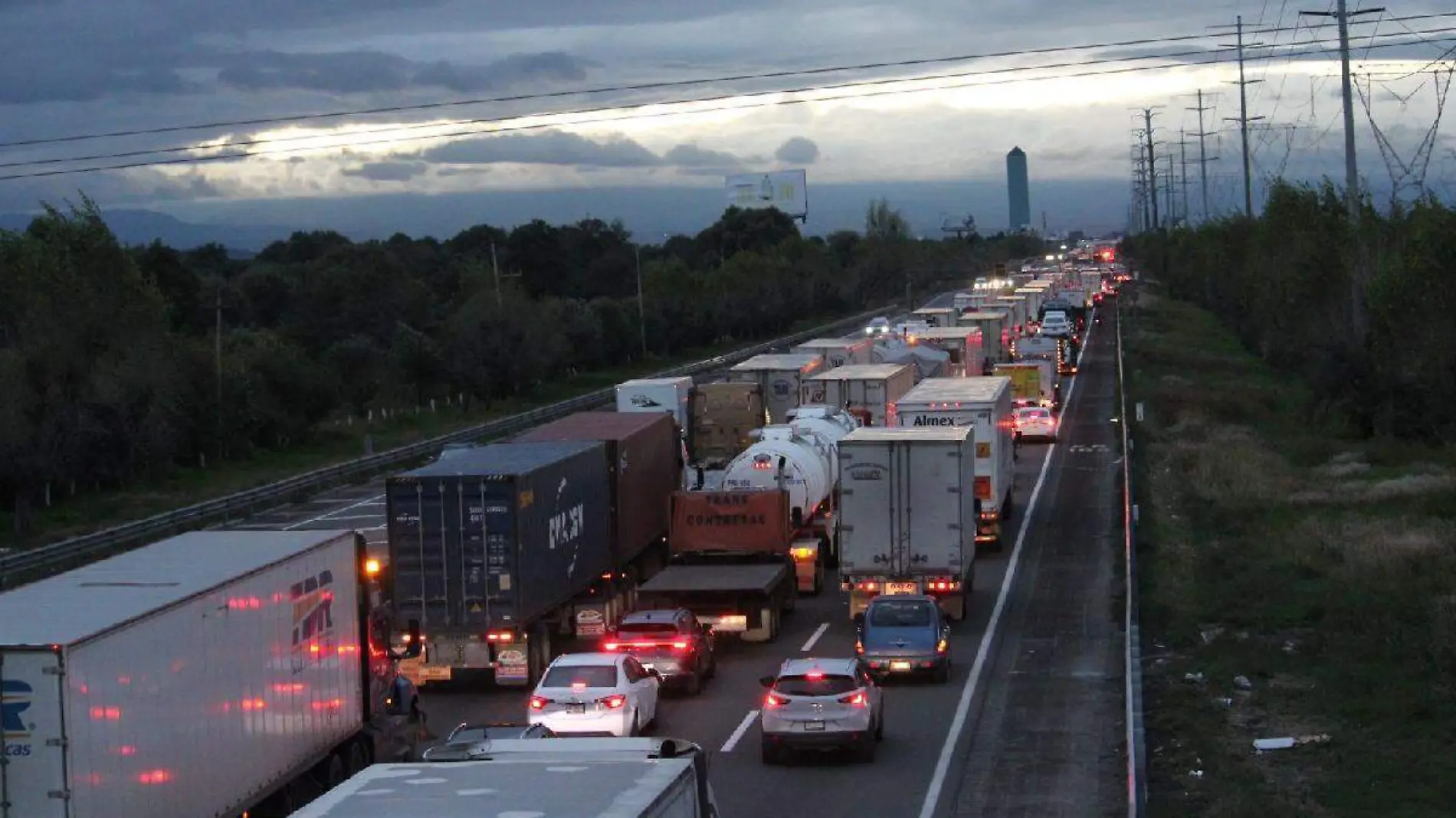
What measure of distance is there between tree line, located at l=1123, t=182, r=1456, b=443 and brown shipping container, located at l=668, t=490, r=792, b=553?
95.5 feet

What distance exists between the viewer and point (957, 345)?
230 ft

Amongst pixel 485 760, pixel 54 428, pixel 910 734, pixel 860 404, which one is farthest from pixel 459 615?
pixel 54 428

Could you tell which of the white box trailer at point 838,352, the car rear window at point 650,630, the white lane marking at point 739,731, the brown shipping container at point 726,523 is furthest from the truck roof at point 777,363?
the white lane marking at point 739,731

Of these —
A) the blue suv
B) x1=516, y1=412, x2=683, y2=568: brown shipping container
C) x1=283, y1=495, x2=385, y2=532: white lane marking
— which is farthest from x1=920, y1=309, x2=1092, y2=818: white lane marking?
x1=283, y1=495, x2=385, y2=532: white lane marking

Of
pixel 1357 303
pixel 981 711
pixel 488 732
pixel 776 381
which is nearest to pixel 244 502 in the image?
pixel 776 381

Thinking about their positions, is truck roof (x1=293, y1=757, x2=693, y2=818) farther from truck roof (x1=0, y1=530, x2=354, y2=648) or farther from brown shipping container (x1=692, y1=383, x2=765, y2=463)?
brown shipping container (x1=692, y1=383, x2=765, y2=463)

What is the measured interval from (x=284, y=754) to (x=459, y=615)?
9.38m

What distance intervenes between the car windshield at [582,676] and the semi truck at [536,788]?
9902mm

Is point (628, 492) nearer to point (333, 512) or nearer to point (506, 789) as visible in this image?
point (333, 512)

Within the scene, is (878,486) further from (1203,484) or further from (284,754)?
(1203,484)

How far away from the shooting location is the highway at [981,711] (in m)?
20.6

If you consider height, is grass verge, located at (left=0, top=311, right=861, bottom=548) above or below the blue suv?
above

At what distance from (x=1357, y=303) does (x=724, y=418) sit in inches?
1408

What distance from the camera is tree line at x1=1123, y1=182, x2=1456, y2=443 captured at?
54781 mm
